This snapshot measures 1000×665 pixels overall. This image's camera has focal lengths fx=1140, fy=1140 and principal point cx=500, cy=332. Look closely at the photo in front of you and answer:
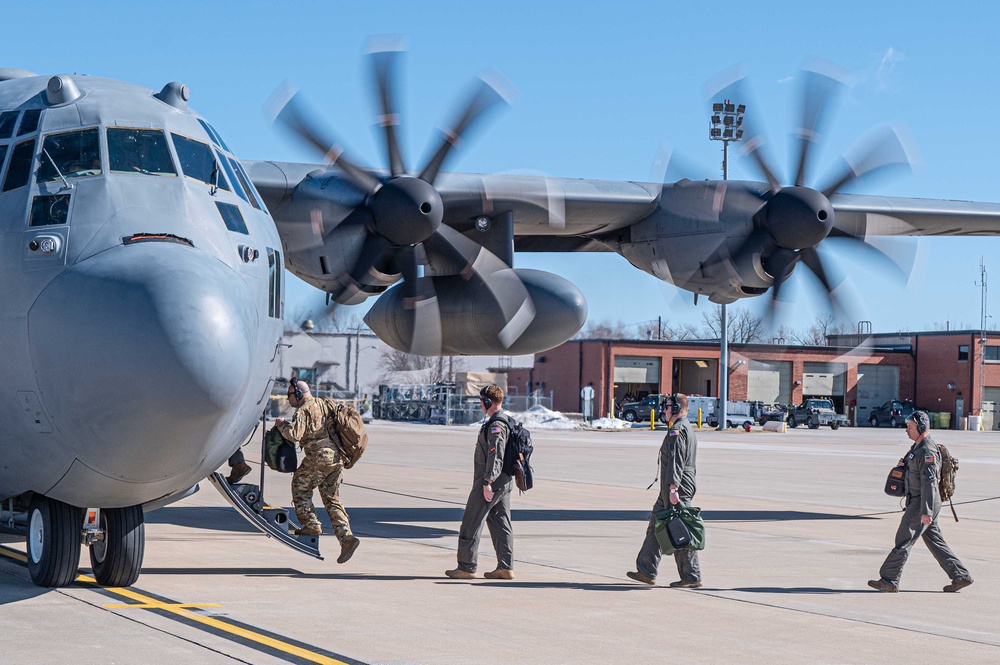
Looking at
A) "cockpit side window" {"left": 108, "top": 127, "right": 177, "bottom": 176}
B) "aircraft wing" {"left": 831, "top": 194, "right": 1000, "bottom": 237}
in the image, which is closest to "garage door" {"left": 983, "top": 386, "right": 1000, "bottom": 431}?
"aircraft wing" {"left": 831, "top": 194, "right": 1000, "bottom": 237}

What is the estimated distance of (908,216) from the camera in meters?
16.8

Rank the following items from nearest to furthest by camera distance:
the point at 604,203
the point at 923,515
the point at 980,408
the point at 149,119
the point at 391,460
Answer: the point at 149,119 < the point at 923,515 < the point at 604,203 < the point at 391,460 < the point at 980,408

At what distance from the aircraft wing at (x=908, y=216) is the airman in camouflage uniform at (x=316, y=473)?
29.7 feet

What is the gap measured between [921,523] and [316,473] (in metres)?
5.35

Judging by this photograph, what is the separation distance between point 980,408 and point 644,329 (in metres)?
62.7

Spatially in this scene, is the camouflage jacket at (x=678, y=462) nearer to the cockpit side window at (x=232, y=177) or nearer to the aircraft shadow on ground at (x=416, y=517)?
the cockpit side window at (x=232, y=177)

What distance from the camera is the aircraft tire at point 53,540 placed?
8383mm

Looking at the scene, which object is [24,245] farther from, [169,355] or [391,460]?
[391,460]

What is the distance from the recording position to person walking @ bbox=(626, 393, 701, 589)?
995 cm

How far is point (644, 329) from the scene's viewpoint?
437 feet

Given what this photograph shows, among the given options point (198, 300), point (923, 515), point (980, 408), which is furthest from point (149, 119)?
point (980, 408)

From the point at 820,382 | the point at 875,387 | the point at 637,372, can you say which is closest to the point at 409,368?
the point at 637,372

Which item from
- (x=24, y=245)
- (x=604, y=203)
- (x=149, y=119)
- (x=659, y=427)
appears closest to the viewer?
(x=24, y=245)

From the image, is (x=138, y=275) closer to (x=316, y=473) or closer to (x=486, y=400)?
(x=316, y=473)
